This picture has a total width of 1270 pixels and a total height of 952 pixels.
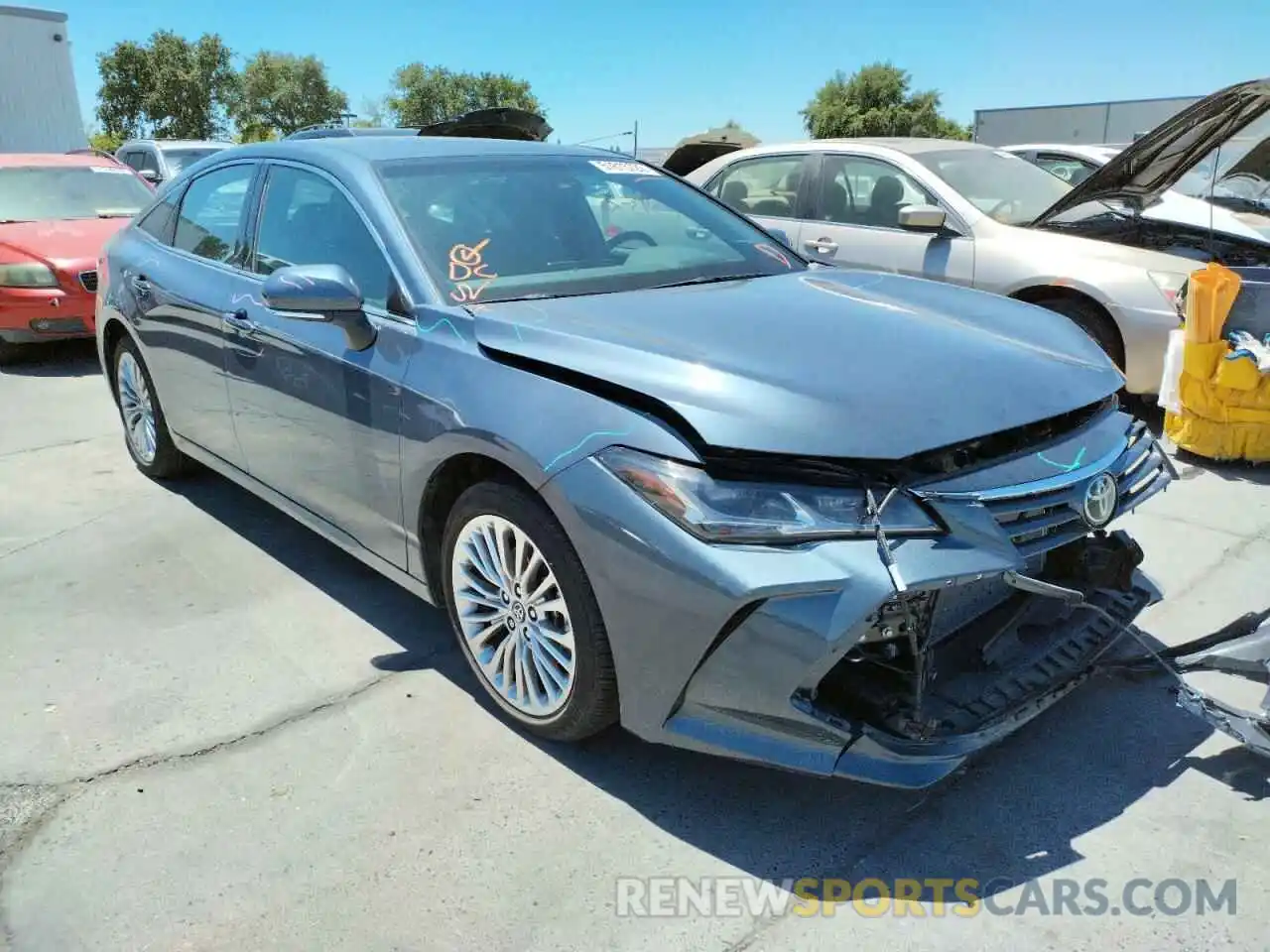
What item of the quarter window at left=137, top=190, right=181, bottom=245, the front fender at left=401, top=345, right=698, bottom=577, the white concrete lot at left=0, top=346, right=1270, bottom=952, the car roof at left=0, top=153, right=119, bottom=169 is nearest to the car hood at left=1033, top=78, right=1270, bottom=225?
the white concrete lot at left=0, top=346, right=1270, bottom=952

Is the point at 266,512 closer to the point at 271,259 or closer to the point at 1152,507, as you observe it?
the point at 271,259

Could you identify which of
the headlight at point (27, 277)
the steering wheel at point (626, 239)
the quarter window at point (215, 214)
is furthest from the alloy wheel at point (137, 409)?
the headlight at point (27, 277)

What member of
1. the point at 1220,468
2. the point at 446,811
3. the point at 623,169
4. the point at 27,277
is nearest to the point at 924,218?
the point at 1220,468

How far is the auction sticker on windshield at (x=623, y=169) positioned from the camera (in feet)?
12.6

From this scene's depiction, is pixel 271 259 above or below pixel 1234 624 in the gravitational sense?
above

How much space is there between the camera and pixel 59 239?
8.05 m

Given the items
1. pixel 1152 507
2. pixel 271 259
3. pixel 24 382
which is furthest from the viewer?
pixel 24 382

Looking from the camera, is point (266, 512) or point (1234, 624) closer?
point (1234, 624)

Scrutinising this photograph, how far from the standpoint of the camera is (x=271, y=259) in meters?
3.69

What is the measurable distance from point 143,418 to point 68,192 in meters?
5.37

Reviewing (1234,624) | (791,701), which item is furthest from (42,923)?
(1234,624)

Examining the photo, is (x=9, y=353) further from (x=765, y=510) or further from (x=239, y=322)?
(x=765, y=510)

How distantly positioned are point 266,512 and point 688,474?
122 inches

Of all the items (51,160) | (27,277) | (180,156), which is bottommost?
(27,277)
